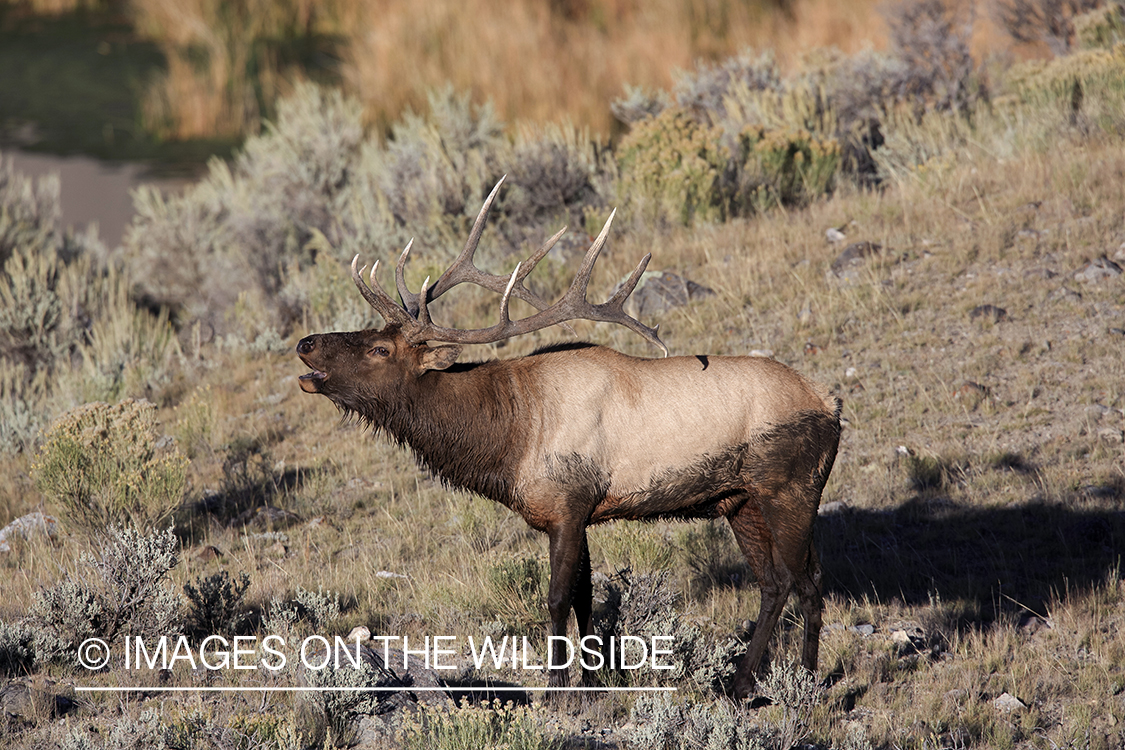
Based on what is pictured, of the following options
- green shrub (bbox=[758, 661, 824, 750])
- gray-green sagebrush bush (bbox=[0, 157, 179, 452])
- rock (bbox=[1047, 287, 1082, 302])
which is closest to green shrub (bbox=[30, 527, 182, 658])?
green shrub (bbox=[758, 661, 824, 750])

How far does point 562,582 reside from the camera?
5211 millimetres

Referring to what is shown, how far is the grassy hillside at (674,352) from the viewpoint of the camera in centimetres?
526

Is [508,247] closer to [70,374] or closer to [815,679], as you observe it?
[70,374]

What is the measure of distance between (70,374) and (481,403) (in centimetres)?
806

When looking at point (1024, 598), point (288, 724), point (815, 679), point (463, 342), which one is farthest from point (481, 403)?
point (1024, 598)

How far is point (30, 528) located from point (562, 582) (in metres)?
4.97

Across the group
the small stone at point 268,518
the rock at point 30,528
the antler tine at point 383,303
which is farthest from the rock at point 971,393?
the rock at point 30,528

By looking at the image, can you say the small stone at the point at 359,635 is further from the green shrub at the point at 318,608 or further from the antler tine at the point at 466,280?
the antler tine at the point at 466,280

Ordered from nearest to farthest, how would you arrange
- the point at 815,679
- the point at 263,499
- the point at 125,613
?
the point at 815,679, the point at 125,613, the point at 263,499

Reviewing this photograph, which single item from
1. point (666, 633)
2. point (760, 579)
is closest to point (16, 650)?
point (666, 633)

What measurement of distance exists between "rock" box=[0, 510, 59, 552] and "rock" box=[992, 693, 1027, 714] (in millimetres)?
6688

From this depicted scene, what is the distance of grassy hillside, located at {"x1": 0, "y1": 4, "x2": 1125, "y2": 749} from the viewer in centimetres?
526

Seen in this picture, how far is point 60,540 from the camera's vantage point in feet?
25.5

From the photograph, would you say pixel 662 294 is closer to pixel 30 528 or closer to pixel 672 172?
pixel 672 172
